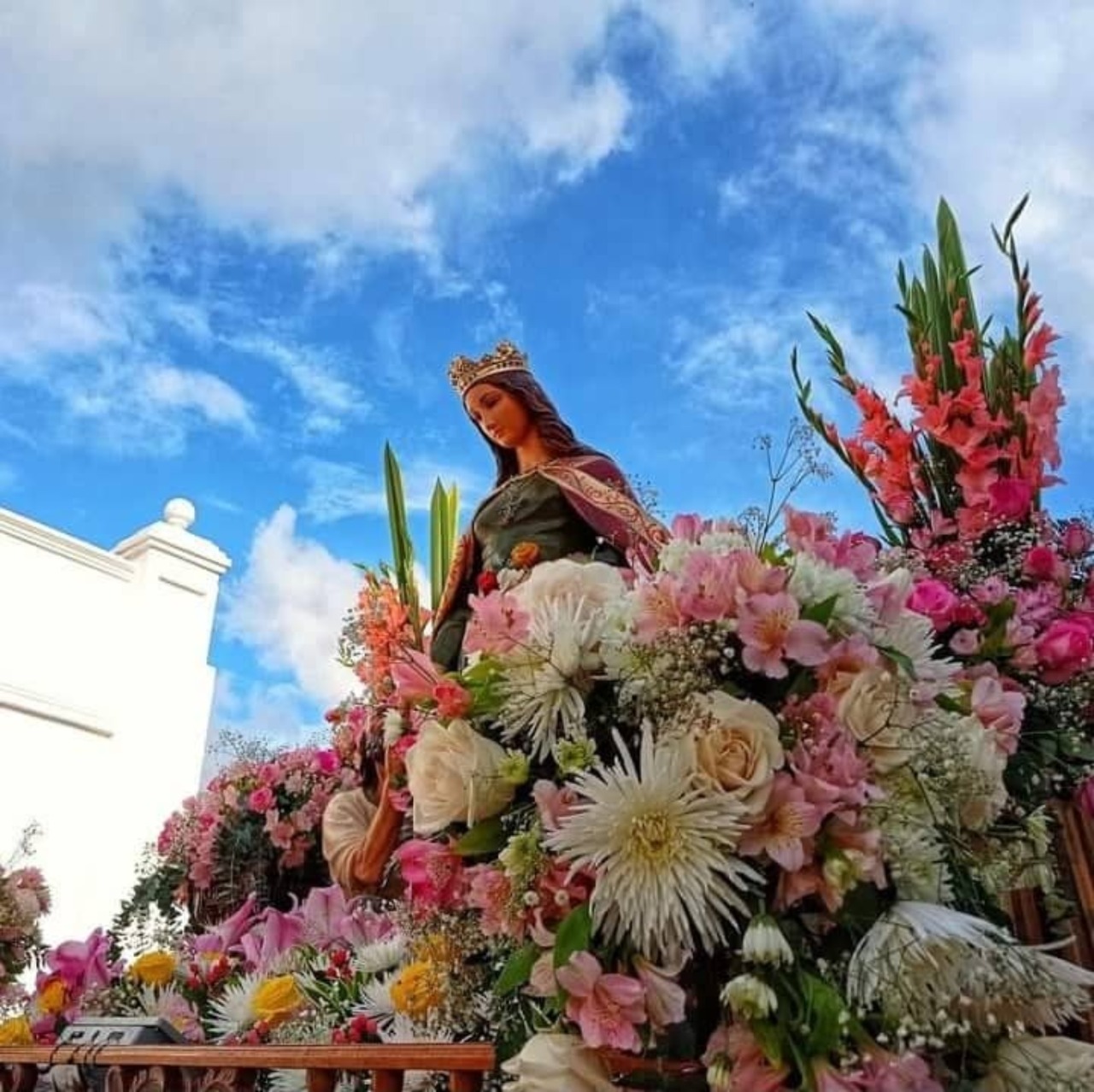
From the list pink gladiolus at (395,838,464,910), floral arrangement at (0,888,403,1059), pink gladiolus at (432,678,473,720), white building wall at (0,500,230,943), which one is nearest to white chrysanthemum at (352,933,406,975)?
floral arrangement at (0,888,403,1059)

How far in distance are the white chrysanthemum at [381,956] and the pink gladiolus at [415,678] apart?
0.32m

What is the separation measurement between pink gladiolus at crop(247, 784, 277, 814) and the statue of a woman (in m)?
0.47

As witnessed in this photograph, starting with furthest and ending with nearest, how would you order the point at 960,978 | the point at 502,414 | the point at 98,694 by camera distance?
1. the point at 98,694
2. the point at 502,414
3. the point at 960,978

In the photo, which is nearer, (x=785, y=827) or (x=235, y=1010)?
(x=785, y=827)

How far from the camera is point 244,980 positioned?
3.99ft

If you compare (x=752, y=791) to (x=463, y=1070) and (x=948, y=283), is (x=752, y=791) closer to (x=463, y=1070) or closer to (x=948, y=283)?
(x=463, y=1070)

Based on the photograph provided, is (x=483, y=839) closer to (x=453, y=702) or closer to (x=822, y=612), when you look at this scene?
(x=453, y=702)

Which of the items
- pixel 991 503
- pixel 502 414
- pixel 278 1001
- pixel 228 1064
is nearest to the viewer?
pixel 228 1064

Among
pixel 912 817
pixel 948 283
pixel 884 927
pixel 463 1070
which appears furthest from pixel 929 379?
pixel 463 1070

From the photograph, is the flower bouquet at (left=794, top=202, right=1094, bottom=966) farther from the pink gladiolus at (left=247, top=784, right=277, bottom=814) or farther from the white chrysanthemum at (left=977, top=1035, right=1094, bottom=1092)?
the pink gladiolus at (left=247, top=784, right=277, bottom=814)

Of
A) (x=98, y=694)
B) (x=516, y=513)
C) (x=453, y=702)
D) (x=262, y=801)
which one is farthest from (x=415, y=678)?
(x=98, y=694)

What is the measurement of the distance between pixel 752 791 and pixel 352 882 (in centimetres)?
90

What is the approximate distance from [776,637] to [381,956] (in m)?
0.60

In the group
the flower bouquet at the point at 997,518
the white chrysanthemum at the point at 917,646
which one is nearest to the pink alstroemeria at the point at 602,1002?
the white chrysanthemum at the point at 917,646
